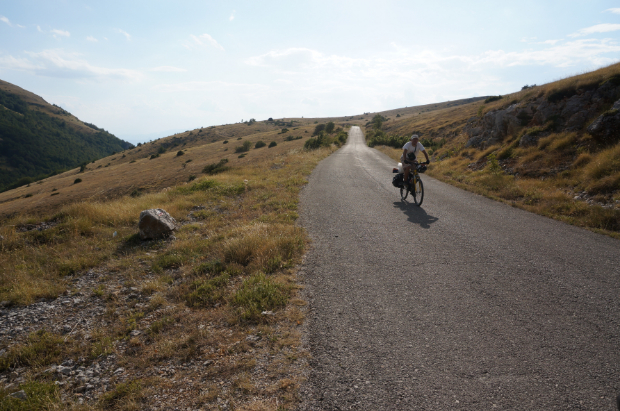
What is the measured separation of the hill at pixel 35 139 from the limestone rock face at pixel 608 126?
494ft

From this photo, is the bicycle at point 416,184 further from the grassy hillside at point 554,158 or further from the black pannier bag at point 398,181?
the grassy hillside at point 554,158

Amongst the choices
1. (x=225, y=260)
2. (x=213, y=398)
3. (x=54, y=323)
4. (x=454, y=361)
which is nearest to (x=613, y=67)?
(x=454, y=361)

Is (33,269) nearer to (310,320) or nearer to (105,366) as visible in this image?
(105,366)

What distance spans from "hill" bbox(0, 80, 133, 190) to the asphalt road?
147 m

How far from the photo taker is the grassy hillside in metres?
9.43

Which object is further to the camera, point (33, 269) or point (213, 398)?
point (33, 269)

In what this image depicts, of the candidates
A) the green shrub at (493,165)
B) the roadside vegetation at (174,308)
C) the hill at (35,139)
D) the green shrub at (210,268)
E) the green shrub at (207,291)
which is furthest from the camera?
the hill at (35,139)

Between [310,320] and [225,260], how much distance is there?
9.06 ft

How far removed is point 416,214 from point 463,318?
19.2 ft

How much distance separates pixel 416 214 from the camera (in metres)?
9.64

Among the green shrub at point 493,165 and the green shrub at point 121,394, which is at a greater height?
the green shrub at point 493,165

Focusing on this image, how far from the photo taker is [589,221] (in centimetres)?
806

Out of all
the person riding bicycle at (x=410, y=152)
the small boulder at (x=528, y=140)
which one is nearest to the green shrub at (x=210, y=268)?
the person riding bicycle at (x=410, y=152)

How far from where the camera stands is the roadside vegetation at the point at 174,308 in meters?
3.10
